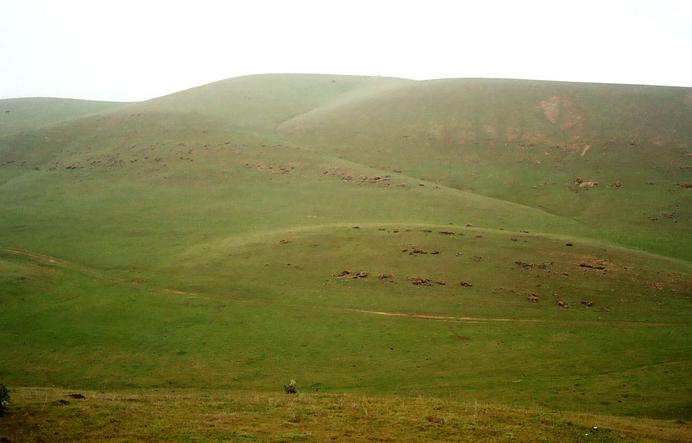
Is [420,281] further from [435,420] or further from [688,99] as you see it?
[688,99]

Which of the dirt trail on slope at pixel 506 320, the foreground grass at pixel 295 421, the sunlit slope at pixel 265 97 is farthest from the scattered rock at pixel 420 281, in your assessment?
the sunlit slope at pixel 265 97

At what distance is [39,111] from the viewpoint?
124 metres

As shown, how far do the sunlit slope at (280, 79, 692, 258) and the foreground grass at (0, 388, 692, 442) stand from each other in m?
38.3

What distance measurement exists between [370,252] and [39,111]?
108 m

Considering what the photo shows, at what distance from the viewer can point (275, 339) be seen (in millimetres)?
32312

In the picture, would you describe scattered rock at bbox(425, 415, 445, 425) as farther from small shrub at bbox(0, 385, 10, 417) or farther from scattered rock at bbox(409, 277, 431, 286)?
scattered rock at bbox(409, 277, 431, 286)

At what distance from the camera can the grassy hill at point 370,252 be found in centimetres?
2809

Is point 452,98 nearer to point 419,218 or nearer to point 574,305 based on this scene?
point 419,218

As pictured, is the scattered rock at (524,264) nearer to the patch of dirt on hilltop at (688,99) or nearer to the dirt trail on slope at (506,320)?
the dirt trail on slope at (506,320)

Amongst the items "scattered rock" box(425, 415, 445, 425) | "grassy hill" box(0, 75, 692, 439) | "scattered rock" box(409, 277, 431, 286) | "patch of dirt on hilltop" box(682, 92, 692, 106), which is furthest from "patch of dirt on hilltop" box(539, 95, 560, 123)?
"scattered rock" box(425, 415, 445, 425)

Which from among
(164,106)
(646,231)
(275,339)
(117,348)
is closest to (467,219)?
(646,231)

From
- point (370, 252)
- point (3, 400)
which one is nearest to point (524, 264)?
point (370, 252)

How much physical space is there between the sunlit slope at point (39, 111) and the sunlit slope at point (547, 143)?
53.1 meters

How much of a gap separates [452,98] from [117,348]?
82.4m
